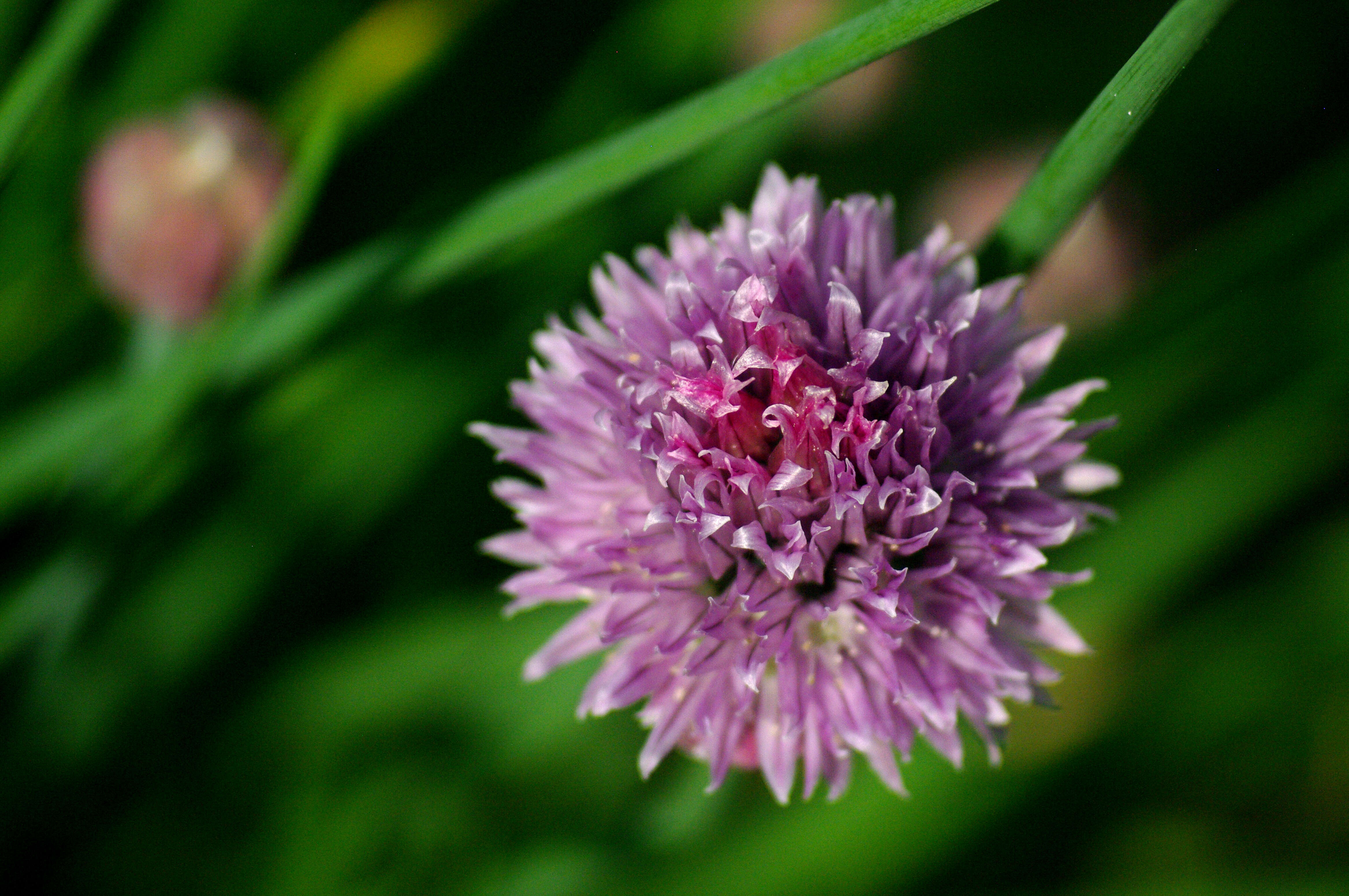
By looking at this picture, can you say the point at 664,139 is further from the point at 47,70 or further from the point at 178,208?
the point at 178,208

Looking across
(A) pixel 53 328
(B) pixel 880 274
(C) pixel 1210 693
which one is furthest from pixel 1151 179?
(A) pixel 53 328

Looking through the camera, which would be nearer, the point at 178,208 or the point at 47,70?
the point at 47,70

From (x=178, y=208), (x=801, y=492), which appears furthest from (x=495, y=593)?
(x=801, y=492)

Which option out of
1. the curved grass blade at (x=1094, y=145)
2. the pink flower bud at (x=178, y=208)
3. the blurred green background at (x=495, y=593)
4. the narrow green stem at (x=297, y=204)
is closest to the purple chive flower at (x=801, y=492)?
the curved grass blade at (x=1094, y=145)

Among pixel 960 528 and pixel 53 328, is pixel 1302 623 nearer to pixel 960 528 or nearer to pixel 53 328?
pixel 960 528

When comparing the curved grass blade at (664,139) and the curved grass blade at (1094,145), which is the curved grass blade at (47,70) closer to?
the curved grass blade at (664,139)
